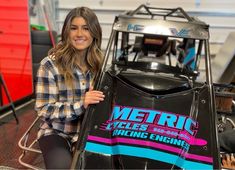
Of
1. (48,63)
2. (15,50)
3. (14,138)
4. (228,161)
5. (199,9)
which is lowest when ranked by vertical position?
(14,138)

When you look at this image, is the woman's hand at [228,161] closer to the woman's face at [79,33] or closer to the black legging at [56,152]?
the black legging at [56,152]

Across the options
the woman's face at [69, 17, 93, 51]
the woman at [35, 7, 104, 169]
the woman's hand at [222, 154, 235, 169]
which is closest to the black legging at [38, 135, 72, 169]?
the woman at [35, 7, 104, 169]

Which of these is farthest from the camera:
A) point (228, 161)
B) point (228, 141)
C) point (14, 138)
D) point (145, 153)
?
point (14, 138)

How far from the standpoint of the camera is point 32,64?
3613 millimetres

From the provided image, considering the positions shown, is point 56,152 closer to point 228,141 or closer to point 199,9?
point 228,141

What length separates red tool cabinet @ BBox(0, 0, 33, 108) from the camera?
320cm

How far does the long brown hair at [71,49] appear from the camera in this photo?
1.45m

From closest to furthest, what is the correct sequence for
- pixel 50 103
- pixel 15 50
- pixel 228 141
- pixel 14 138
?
pixel 50 103 → pixel 228 141 → pixel 14 138 → pixel 15 50

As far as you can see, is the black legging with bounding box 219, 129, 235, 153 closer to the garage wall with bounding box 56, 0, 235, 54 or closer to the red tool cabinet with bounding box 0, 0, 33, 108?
the red tool cabinet with bounding box 0, 0, 33, 108

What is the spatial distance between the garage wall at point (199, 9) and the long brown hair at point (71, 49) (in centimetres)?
280

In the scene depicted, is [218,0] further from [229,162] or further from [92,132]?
[92,132]

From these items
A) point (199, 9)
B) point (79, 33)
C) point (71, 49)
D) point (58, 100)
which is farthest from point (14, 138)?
point (199, 9)

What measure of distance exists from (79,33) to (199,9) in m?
3.18

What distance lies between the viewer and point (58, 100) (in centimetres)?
149
